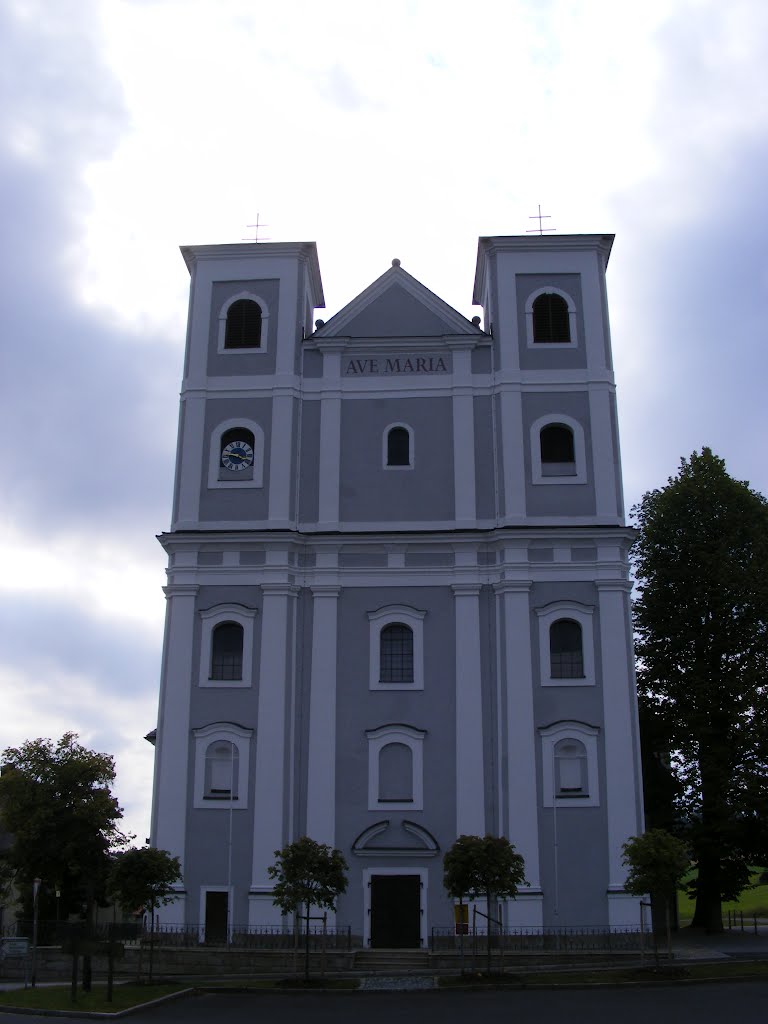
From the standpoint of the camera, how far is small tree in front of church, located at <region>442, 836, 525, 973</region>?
26.7 metres

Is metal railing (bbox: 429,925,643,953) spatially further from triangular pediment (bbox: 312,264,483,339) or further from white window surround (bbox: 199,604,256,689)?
triangular pediment (bbox: 312,264,483,339)

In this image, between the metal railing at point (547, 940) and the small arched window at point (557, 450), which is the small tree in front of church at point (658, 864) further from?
the small arched window at point (557, 450)

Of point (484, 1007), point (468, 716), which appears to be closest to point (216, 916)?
point (468, 716)

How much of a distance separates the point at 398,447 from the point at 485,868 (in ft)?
47.7

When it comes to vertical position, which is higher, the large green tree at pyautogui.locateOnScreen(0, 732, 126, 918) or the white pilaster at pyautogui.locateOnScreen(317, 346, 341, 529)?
the white pilaster at pyautogui.locateOnScreen(317, 346, 341, 529)

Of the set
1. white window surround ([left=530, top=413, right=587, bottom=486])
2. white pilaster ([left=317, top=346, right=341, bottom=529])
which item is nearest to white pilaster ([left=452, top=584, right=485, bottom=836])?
white window surround ([left=530, top=413, right=587, bottom=486])

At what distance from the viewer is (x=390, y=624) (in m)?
34.2

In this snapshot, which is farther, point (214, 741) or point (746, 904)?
point (746, 904)

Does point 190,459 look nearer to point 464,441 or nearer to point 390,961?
point 464,441

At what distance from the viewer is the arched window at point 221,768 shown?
32.4 meters

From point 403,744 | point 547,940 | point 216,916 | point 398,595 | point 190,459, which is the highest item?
point 190,459

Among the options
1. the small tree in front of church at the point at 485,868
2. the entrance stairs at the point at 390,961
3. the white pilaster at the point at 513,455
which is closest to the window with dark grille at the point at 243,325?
the white pilaster at the point at 513,455

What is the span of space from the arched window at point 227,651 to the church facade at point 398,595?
0.27ft

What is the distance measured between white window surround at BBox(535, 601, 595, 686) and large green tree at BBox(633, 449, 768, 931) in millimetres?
6622
